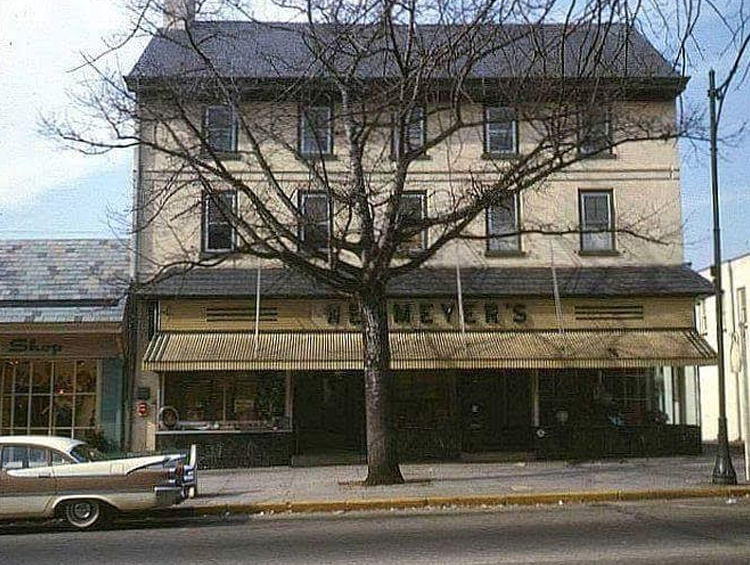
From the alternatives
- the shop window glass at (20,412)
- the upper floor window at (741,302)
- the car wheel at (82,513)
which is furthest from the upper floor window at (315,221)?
the upper floor window at (741,302)

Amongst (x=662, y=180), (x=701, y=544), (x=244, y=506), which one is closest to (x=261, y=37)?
(x=662, y=180)

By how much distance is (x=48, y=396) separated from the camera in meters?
25.2

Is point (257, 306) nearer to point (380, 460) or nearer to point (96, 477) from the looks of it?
point (380, 460)

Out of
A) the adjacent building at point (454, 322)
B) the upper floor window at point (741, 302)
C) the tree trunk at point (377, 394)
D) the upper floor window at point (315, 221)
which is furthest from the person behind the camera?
the upper floor window at point (741, 302)

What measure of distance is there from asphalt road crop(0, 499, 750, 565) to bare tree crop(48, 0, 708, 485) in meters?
4.47

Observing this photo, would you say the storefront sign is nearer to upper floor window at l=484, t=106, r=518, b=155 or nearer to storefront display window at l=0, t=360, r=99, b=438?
storefront display window at l=0, t=360, r=99, b=438

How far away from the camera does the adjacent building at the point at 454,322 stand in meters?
24.5

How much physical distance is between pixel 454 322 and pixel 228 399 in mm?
5723

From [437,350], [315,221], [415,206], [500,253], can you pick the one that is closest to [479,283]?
[500,253]

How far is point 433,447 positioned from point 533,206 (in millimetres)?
6390

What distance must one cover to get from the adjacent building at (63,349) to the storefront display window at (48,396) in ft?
0.08

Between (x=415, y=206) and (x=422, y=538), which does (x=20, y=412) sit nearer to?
(x=415, y=206)

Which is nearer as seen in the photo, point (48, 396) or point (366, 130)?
point (366, 130)

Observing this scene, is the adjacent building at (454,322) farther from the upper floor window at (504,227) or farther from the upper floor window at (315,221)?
the upper floor window at (315,221)
